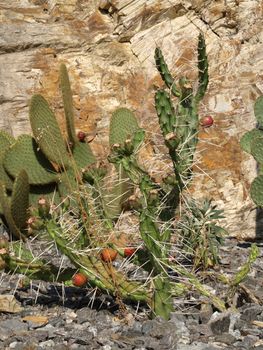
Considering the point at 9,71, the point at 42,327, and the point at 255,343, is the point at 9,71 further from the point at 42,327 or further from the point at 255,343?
the point at 255,343

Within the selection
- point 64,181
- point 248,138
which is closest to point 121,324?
point 64,181

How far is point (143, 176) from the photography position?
4.31 m

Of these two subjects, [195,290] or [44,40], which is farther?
[44,40]

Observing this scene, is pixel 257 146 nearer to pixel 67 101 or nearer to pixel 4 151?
pixel 67 101

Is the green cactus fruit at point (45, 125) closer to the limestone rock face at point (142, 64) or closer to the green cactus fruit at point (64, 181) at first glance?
the green cactus fruit at point (64, 181)

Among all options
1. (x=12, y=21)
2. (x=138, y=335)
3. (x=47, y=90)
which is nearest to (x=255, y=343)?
(x=138, y=335)

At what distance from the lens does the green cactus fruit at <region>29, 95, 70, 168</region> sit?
20.8ft

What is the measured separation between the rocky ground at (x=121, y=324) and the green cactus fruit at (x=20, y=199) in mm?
1318

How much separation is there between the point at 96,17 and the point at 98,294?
3.49 meters

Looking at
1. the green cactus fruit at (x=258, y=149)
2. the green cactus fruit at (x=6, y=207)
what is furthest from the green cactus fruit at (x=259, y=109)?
the green cactus fruit at (x=6, y=207)

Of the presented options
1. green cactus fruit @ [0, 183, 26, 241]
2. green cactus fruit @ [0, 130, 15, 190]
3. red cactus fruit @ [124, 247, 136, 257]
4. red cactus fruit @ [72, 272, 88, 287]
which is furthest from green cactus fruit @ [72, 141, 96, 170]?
red cactus fruit @ [72, 272, 88, 287]

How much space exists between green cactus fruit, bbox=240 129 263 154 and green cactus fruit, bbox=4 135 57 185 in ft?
4.97

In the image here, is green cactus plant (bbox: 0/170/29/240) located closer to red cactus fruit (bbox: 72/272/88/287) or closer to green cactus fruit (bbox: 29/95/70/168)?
green cactus fruit (bbox: 29/95/70/168)

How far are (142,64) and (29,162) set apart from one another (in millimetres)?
1393
